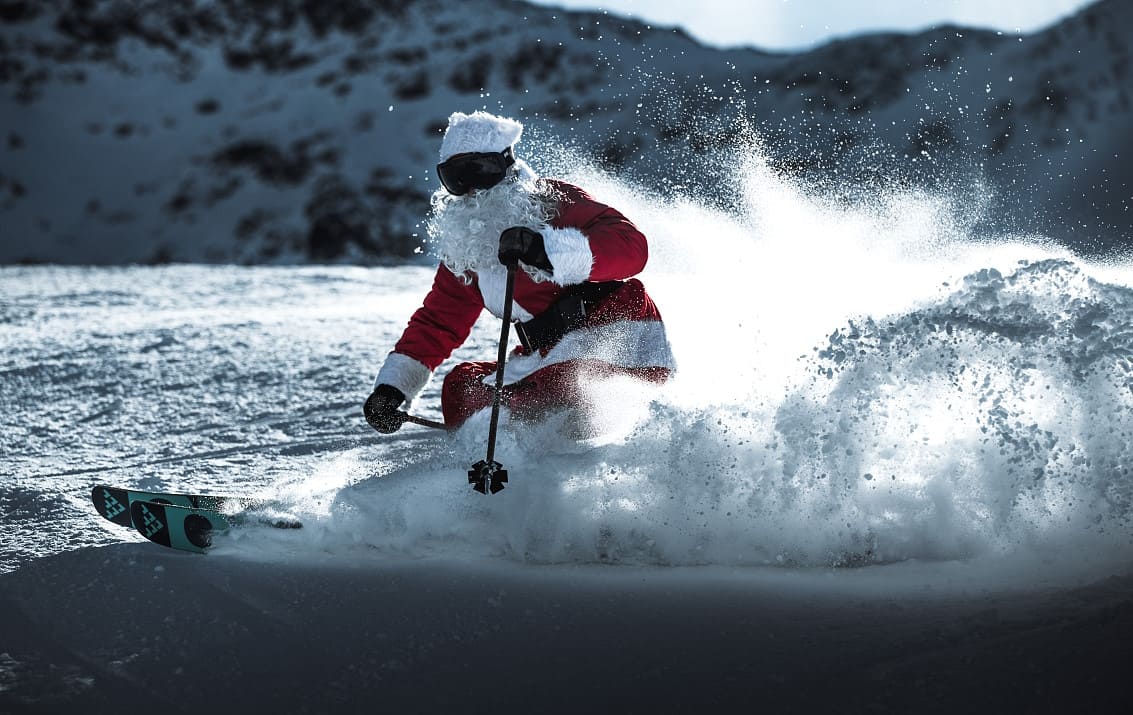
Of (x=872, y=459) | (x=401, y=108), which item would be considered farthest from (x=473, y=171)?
(x=401, y=108)

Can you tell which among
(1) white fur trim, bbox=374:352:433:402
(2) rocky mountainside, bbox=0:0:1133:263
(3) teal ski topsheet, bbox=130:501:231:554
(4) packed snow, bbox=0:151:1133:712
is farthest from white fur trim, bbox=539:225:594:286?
(2) rocky mountainside, bbox=0:0:1133:263

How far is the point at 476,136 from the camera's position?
2.72 metres

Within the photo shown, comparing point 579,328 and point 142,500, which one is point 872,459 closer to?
point 579,328

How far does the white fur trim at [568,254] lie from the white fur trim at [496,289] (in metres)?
0.23

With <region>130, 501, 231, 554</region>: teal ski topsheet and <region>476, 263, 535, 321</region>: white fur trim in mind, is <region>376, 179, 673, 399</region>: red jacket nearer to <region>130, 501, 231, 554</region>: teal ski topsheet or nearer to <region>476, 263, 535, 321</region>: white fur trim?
<region>476, 263, 535, 321</region>: white fur trim

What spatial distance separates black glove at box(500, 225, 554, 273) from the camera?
2.52m

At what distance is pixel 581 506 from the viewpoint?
92.4 inches

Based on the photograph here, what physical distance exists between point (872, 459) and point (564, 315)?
0.98m

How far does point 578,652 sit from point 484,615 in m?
0.27

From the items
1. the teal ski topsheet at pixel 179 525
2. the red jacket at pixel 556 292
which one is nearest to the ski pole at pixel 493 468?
the red jacket at pixel 556 292

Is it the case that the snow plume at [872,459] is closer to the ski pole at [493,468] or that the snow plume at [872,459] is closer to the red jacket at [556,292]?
the ski pole at [493,468]

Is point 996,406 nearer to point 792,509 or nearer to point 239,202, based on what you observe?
point 792,509

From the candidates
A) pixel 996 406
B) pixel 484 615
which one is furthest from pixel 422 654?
pixel 996 406

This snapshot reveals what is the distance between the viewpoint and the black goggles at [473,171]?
272cm
